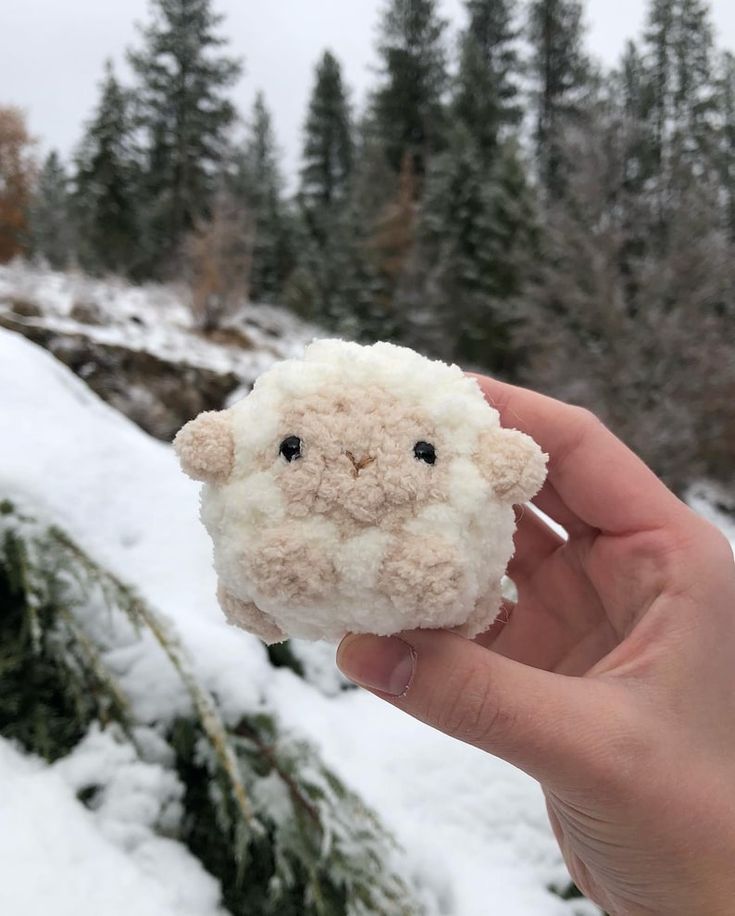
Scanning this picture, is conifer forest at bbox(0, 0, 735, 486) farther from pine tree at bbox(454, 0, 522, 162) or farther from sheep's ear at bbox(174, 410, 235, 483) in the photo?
sheep's ear at bbox(174, 410, 235, 483)

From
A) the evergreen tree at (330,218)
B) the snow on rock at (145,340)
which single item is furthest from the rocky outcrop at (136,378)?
the evergreen tree at (330,218)

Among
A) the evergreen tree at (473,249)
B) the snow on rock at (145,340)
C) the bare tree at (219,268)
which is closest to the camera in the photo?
the snow on rock at (145,340)

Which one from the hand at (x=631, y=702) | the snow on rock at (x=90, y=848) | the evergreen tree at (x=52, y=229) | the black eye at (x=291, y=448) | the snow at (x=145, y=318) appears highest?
the evergreen tree at (x=52, y=229)

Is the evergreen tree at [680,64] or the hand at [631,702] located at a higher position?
the evergreen tree at [680,64]

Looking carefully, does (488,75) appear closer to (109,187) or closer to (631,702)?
(109,187)

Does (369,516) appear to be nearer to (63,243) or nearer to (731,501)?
(731,501)

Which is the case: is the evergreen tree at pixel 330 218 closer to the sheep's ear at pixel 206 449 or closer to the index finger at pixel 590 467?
the index finger at pixel 590 467

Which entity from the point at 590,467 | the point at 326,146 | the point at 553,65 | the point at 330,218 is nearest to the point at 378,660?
the point at 590,467
